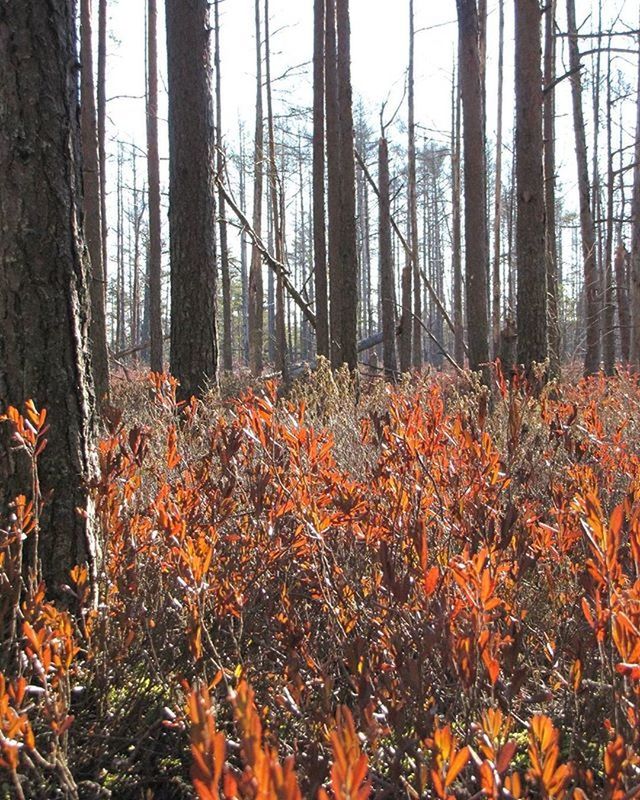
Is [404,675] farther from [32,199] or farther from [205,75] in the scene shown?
[205,75]

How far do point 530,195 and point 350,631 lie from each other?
257 inches

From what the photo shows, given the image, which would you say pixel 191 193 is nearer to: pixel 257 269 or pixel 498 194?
pixel 257 269

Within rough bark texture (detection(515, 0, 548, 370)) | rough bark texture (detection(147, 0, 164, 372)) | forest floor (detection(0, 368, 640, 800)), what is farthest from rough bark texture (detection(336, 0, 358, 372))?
forest floor (detection(0, 368, 640, 800))

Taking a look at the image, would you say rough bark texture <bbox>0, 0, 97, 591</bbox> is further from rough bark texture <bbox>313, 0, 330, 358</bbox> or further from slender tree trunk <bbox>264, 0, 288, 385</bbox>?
rough bark texture <bbox>313, 0, 330, 358</bbox>

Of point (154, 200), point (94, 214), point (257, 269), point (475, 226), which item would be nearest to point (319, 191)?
point (475, 226)

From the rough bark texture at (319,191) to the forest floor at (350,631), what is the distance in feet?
29.7

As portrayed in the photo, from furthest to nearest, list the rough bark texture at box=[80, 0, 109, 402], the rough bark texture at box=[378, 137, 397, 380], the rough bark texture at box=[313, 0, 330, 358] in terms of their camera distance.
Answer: the rough bark texture at box=[378, 137, 397, 380] < the rough bark texture at box=[313, 0, 330, 358] < the rough bark texture at box=[80, 0, 109, 402]

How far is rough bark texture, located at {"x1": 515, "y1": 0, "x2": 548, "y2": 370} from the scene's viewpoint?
7.17 metres

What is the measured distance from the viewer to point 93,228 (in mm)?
8844

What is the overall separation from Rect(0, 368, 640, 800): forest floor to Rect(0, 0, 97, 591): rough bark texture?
14 centimetres

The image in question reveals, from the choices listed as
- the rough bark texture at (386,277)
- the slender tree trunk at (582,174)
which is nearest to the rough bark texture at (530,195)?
the rough bark texture at (386,277)

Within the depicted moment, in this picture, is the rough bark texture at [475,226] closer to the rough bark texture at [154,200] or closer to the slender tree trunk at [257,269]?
the rough bark texture at [154,200]

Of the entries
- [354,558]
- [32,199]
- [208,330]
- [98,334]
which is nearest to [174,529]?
[354,558]

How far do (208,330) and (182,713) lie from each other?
15.9ft
